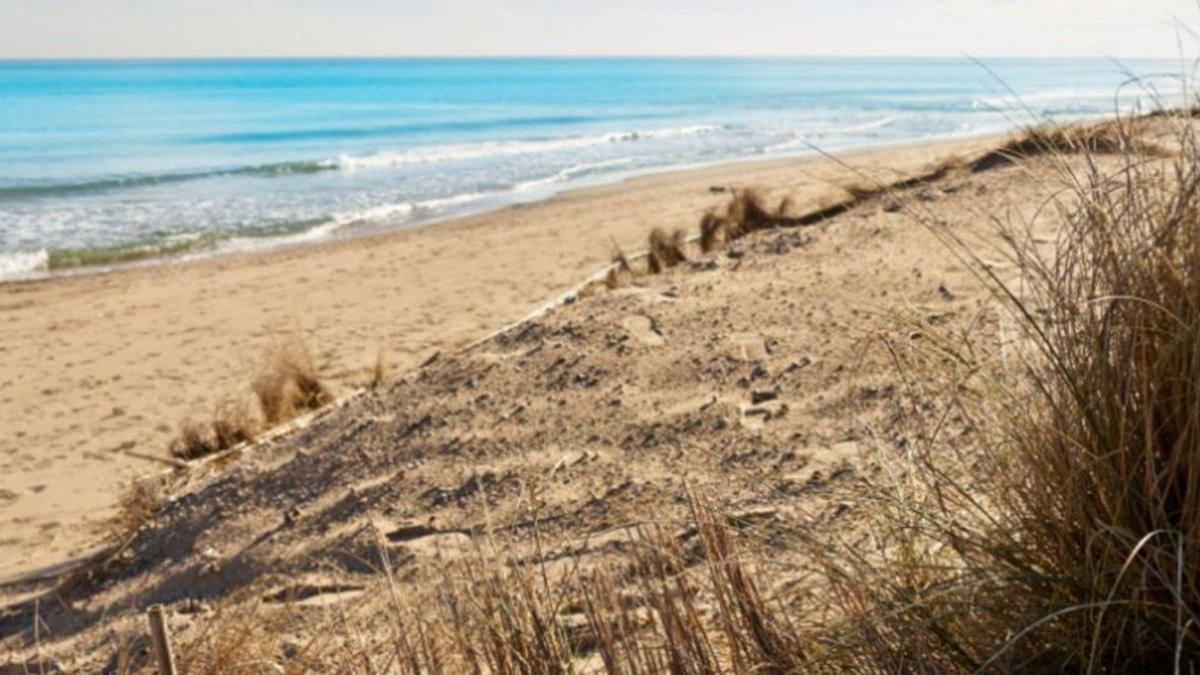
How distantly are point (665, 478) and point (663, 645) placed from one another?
7.18 feet

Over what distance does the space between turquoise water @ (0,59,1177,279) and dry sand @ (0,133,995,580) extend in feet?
8.95

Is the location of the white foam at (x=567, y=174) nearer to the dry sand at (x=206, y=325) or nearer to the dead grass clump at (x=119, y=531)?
the dry sand at (x=206, y=325)

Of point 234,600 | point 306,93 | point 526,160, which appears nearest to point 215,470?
point 234,600

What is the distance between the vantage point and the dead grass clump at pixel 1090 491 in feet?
7.26

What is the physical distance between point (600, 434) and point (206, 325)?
7.74m

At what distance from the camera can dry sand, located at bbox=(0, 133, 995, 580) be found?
26.1 feet

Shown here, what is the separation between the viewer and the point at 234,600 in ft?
16.0

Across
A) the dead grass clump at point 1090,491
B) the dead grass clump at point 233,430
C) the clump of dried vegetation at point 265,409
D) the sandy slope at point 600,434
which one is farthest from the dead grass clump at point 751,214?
the dead grass clump at point 1090,491

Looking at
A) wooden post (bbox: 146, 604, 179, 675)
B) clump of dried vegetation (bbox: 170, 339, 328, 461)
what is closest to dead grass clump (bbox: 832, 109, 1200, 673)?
wooden post (bbox: 146, 604, 179, 675)

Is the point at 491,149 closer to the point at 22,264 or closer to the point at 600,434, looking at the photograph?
the point at 22,264

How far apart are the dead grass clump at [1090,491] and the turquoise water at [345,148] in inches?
15.3

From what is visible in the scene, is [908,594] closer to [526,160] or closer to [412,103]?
[526,160]

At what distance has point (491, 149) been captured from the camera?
35.2 meters

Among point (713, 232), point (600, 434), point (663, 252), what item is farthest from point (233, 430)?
point (713, 232)
